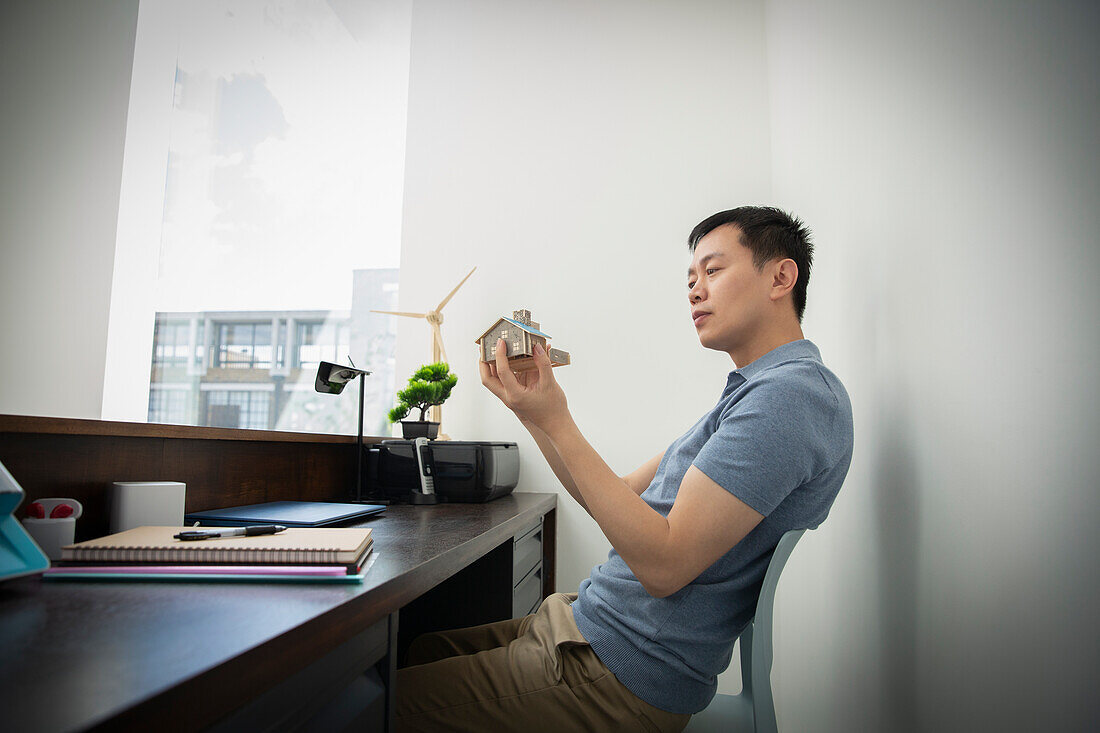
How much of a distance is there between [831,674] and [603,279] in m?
1.49

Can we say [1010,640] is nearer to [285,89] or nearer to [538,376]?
[538,376]

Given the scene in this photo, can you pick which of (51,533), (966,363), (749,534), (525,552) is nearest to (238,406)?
(525,552)

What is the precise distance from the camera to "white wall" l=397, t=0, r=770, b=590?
223cm

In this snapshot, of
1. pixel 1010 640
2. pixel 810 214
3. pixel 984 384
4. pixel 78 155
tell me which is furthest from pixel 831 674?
pixel 78 155

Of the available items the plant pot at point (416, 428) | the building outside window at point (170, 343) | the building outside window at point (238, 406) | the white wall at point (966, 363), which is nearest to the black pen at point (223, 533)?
the white wall at point (966, 363)

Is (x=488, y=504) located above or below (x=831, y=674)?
above

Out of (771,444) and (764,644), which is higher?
(771,444)

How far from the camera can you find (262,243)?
9.56 feet

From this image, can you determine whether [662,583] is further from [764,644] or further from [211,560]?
[211,560]

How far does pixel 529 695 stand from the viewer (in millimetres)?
901

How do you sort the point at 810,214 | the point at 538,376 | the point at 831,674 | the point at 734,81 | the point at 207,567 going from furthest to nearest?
the point at 734,81, the point at 810,214, the point at 831,674, the point at 538,376, the point at 207,567

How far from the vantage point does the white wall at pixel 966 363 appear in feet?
1.94

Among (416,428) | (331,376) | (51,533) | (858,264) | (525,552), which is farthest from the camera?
(416,428)

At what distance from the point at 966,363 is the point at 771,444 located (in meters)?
0.28
